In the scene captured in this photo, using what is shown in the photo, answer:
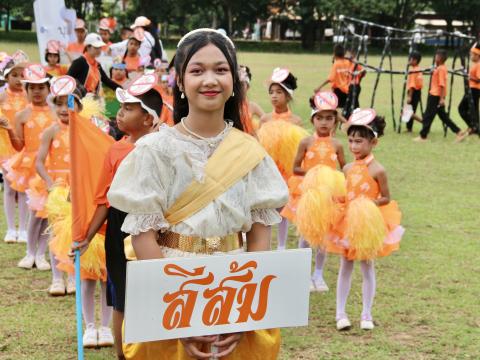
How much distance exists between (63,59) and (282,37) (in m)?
57.1

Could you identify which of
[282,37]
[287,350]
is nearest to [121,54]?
[287,350]

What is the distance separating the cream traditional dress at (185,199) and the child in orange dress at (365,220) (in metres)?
2.65

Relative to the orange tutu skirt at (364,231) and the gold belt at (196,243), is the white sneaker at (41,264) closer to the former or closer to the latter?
the orange tutu skirt at (364,231)

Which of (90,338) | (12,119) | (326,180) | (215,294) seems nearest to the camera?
(215,294)

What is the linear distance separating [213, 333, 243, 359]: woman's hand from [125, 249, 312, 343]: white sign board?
0.07 metres

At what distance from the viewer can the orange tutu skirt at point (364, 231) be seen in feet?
18.1

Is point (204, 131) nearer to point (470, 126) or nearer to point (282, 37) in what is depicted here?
point (470, 126)

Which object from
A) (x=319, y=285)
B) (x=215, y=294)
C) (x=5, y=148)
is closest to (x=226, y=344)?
(x=215, y=294)

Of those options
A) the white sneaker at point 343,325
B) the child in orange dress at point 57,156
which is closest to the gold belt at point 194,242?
the white sneaker at point 343,325

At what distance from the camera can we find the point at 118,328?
4449 mm

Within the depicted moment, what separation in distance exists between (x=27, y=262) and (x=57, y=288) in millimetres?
857

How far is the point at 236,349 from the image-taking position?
2936mm

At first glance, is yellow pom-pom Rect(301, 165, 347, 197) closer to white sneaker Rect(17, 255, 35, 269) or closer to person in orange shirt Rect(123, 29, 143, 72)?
white sneaker Rect(17, 255, 35, 269)

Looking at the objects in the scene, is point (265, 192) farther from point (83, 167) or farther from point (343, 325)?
point (343, 325)
